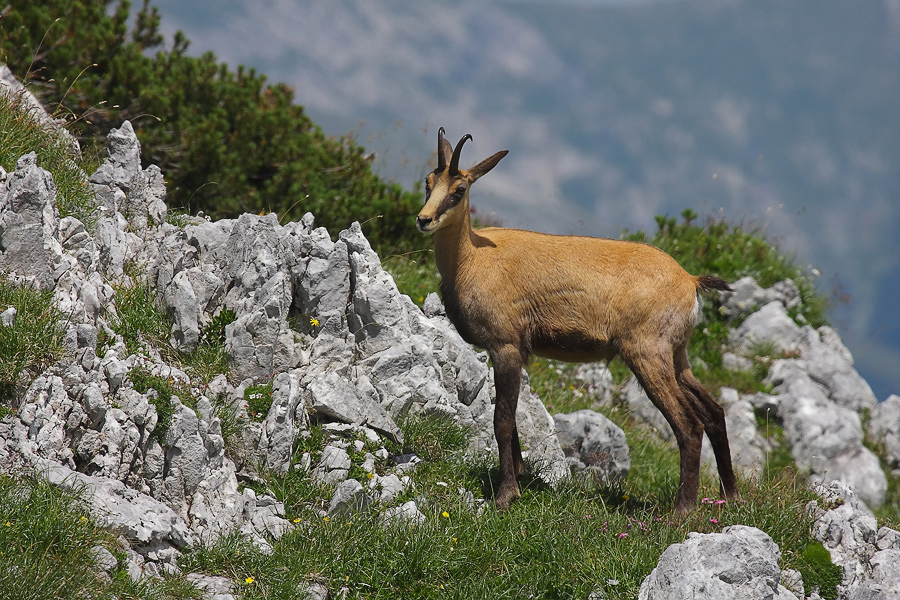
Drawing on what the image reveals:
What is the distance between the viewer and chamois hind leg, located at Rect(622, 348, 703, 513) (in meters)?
7.81

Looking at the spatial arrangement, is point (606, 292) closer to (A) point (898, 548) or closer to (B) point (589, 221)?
(A) point (898, 548)

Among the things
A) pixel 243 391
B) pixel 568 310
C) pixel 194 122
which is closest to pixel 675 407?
pixel 568 310

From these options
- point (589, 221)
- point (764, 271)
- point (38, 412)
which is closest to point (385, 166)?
point (589, 221)

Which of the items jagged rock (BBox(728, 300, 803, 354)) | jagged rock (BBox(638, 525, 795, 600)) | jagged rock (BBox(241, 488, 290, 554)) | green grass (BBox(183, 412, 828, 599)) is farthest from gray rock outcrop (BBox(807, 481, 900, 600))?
jagged rock (BBox(728, 300, 803, 354))

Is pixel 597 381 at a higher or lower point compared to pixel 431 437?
higher

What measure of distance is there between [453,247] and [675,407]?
2.82 metres

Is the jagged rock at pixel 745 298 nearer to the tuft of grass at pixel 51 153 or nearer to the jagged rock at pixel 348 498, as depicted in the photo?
the jagged rock at pixel 348 498

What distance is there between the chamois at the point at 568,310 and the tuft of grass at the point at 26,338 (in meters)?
3.42

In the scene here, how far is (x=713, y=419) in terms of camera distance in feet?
26.8

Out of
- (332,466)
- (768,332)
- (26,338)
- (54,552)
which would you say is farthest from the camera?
(768,332)

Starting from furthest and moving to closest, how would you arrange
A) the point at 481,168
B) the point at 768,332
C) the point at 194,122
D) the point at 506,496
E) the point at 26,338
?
1. the point at 768,332
2. the point at 194,122
3. the point at 481,168
4. the point at 506,496
5. the point at 26,338

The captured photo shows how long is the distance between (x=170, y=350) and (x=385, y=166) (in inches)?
324

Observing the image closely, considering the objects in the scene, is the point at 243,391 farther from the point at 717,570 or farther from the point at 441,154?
the point at 717,570

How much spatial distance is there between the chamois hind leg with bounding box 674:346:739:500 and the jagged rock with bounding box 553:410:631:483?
1.33 meters
